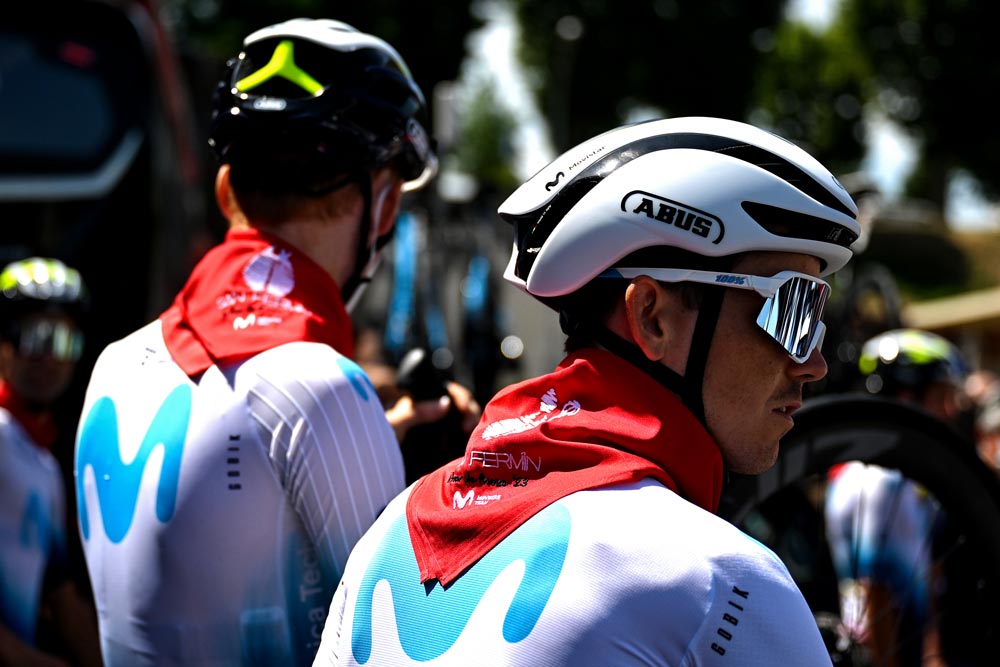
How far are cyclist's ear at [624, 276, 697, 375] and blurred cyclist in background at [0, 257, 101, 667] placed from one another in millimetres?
3312

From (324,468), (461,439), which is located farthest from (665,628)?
(461,439)

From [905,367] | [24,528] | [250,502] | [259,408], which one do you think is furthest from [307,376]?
[905,367]

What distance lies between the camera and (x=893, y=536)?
390 cm

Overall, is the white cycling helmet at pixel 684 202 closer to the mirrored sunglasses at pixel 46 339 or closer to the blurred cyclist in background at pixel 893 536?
the blurred cyclist in background at pixel 893 536

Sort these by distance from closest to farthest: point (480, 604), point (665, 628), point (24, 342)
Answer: point (665, 628), point (480, 604), point (24, 342)

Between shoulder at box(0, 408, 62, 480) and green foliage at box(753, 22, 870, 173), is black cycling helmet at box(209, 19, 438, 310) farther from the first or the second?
green foliage at box(753, 22, 870, 173)

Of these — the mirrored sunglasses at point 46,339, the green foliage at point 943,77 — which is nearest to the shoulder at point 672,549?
the mirrored sunglasses at point 46,339

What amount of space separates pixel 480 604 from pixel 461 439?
0.97 meters

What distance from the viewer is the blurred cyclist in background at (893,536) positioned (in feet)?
10.7

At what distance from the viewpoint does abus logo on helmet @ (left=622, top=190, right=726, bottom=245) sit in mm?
1693

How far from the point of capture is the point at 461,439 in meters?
2.51

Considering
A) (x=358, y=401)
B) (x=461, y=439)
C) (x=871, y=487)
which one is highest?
(x=358, y=401)

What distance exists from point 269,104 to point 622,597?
1.43 meters

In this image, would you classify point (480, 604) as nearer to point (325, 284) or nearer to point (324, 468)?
point (324, 468)
